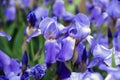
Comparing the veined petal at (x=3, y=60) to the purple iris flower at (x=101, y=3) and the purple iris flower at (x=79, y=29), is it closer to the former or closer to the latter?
the purple iris flower at (x=79, y=29)

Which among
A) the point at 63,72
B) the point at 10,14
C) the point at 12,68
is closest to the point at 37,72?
the point at 63,72

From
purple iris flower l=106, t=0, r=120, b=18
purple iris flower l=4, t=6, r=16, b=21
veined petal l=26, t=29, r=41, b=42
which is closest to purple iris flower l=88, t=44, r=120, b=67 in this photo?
veined petal l=26, t=29, r=41, b=42

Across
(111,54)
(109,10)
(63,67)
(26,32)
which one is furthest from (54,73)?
(109,10)

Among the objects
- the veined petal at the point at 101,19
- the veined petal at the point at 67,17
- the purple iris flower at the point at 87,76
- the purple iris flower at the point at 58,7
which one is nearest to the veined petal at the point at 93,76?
the purple iris flower at the point at 87,76

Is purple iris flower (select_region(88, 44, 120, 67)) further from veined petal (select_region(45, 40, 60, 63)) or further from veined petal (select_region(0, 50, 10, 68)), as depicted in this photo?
veined petal (select_region(0, 50, 10, 68))

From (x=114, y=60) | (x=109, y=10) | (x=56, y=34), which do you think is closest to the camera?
(x=114, y=60)

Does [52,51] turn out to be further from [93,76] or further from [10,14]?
[10,14]

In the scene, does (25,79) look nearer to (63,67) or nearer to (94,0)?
(63,67)

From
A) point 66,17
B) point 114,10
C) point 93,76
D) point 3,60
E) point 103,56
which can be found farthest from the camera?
point 66,17
